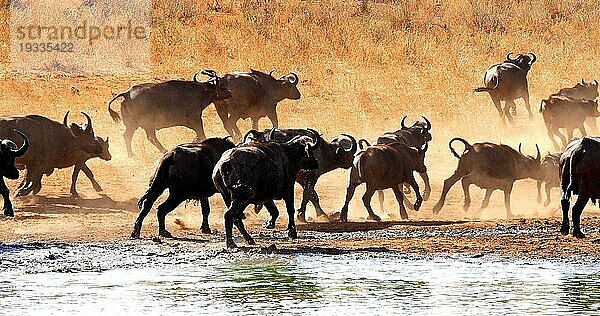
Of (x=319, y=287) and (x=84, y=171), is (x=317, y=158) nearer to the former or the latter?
(x=84, y=171)

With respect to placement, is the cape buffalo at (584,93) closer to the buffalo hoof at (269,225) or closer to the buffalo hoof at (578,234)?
Answer: the buffalo hoof at (269,225)

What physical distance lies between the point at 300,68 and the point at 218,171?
86.2 ft

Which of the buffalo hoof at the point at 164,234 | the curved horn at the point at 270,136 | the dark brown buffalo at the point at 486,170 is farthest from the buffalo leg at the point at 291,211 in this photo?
the dark brown buffalo at the point at 486,170

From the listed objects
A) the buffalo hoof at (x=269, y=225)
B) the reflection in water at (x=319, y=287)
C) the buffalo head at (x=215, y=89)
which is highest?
the buffalo head at (x=215, y=89)

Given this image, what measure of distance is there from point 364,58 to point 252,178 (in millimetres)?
27799

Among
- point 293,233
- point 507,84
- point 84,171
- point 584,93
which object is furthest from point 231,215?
point 584,93

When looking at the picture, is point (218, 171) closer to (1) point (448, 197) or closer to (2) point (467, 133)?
(1) point (448, 197)

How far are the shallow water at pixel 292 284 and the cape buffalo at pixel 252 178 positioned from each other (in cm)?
68

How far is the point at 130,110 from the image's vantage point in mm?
27422

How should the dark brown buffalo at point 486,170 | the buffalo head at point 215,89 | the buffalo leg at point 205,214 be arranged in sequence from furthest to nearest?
Answer: the buffalo head at point 215,89 → the dark brown buffalo at point 486,170 → the buffalo leg at point 205,214

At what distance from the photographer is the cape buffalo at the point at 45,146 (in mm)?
23453

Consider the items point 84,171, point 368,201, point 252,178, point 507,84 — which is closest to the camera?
point 252,178

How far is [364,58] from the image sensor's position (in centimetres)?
4394

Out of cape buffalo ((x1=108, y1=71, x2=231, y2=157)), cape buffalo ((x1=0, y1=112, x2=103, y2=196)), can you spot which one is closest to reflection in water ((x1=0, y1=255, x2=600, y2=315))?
cape buffalo ((x1=0, y1=112, x2=103, y2=196))
